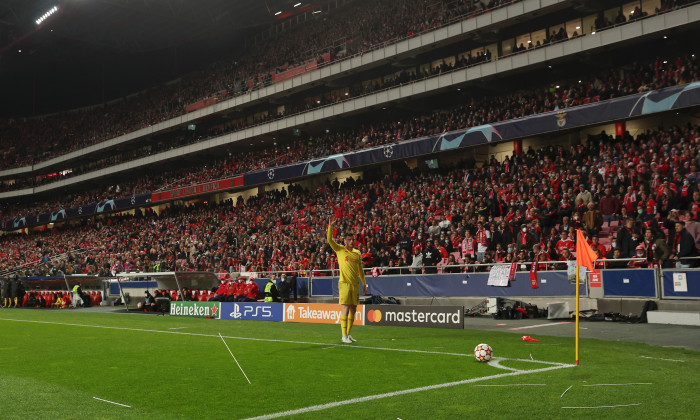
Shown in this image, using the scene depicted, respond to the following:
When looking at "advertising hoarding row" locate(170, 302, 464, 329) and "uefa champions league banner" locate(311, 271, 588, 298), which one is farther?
"uefa champions league banner" locate(311, 271, 588, 298)

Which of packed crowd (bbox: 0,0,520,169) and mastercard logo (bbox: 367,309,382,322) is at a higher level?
packed crowd (bbox: 0,0,520,169)

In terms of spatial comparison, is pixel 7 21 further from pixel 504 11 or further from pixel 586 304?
pixel 586 304

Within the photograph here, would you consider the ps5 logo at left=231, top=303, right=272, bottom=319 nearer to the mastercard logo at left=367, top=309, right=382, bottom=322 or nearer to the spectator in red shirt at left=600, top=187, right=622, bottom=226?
the mastercard logo at left=367, top=309, right=382, bottom=322

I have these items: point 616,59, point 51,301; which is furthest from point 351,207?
point 51,301

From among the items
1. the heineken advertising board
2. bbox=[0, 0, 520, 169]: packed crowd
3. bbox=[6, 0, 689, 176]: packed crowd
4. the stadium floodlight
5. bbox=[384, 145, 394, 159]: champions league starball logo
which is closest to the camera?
the heineken advertising board

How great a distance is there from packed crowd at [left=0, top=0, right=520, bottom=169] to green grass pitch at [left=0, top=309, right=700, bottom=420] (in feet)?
92.0

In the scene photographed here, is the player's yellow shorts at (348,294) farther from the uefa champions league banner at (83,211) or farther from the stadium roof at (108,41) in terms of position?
the uefa champions league banner at (83,211)

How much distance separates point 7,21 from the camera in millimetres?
54812

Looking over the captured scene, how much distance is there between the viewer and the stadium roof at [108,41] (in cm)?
5366

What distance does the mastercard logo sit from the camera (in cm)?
1812

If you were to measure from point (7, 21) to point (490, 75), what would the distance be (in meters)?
45.2

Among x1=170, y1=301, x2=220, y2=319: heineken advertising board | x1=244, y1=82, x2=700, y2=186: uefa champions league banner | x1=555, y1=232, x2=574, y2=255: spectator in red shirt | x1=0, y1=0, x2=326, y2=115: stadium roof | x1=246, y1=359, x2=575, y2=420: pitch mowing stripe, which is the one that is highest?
x1=0, y1=0, x2=326, y2=115: stadium roof

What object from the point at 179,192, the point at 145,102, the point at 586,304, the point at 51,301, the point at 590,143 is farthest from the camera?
the point at 145,102

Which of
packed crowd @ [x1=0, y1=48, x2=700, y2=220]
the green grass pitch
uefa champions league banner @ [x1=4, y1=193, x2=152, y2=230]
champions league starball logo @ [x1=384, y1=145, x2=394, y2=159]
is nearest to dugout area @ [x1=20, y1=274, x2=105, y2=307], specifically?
packed crowd @ [x1=0, y1=48, x2=700, y2=220]
